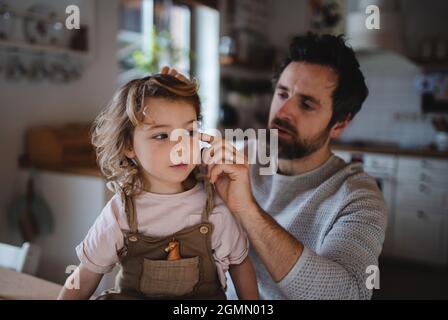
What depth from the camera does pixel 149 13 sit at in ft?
7.08

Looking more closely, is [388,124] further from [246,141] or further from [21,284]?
[21,284]

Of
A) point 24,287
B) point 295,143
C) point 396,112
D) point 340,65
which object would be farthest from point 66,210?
point 396,112

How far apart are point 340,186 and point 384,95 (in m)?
2.45

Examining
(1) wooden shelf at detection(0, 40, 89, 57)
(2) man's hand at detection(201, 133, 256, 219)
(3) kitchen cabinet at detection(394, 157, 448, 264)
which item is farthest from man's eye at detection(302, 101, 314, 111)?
(3) kitchen cabinet at detection(394, 157, 448, 264)

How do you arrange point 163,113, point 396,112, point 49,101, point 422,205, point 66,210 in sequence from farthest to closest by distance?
point 396,112
point 422,205
point 49,101
point 66,210
point 163,113

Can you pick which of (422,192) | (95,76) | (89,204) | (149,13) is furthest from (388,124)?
(89,204)

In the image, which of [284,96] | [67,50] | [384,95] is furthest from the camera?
[384,95]

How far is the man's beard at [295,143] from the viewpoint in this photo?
71 centimetres

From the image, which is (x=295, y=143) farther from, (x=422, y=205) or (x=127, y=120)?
(x=422, y=205)

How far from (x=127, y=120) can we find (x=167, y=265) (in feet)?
0.65

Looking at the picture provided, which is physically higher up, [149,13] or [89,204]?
[149,13]

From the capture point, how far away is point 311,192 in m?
0.77

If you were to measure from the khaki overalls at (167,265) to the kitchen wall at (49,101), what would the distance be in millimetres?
498

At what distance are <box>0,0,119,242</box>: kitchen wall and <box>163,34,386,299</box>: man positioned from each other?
0.47m
